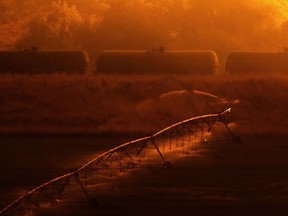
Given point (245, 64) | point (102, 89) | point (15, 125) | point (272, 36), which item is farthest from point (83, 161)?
point (272, 36)

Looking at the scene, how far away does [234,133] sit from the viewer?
28.9m

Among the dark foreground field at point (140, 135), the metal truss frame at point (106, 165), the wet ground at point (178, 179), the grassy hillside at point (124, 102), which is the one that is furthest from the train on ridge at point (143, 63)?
the wet ground at point (178, 179)

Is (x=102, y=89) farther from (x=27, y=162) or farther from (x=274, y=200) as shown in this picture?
(x=274, y=200)

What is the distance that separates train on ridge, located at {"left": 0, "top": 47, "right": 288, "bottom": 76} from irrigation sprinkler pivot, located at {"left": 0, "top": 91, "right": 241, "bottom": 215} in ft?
76.7

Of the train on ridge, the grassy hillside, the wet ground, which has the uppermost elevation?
the train on ridge

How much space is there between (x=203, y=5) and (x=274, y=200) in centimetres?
8217

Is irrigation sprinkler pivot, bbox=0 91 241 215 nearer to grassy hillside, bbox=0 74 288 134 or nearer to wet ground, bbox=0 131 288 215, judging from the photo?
wet ground, bbox=0 131 288 215

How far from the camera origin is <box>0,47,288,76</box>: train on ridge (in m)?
53.3

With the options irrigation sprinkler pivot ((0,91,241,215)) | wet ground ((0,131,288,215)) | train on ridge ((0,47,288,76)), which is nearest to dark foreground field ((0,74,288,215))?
wet ground ((0,131,288,215))

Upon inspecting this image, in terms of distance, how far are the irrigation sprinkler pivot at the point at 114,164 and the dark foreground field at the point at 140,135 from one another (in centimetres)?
33

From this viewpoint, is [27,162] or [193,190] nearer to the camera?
[193,190]

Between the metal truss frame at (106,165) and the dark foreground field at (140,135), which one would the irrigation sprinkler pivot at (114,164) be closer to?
the metal truss frame at (106,165)

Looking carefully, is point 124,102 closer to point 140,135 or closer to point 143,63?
point 140,135

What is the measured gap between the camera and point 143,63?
176 feet
